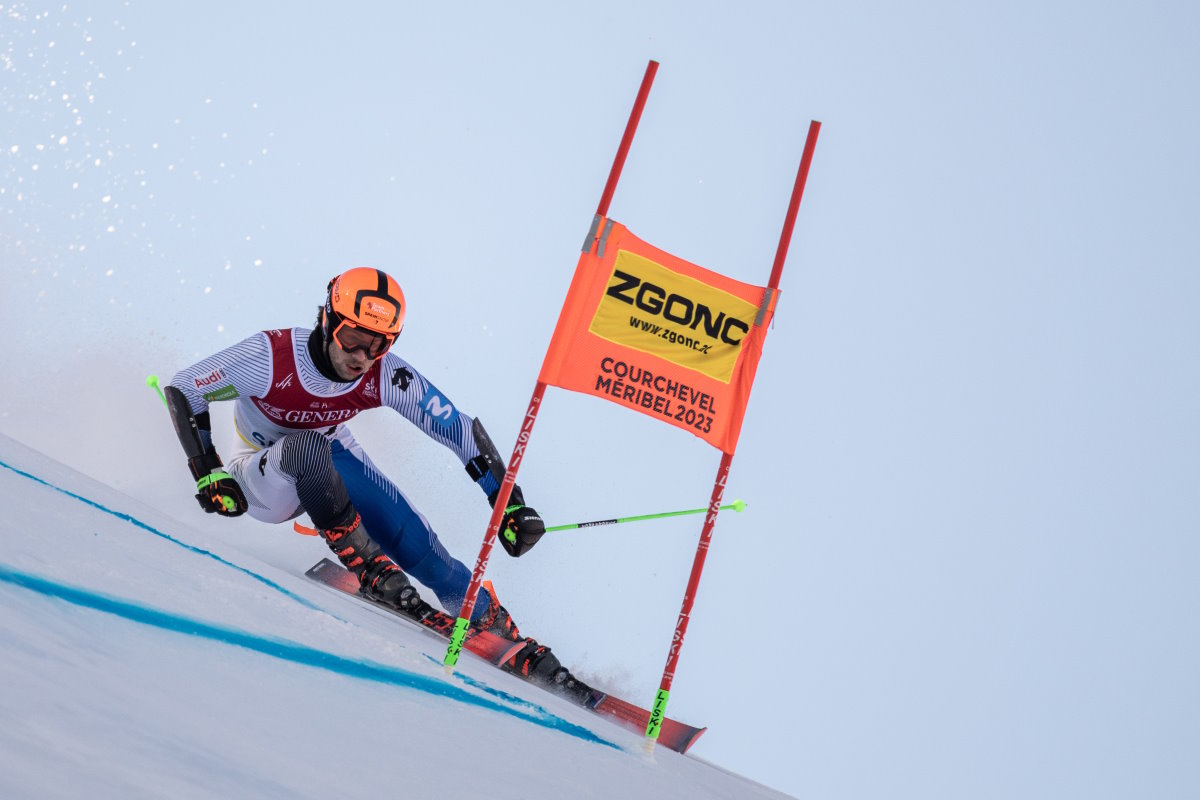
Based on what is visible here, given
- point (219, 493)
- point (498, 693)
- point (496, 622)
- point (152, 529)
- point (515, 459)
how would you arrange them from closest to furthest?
point (498, 693), point (152, 529), point (515, 459), point (219, 493), point (496, 622)

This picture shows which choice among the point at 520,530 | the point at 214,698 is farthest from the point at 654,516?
the point at 214,698

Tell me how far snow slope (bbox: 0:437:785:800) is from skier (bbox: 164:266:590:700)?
1145mm

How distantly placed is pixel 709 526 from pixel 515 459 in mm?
719

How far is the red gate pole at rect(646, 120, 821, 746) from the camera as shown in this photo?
3350mm

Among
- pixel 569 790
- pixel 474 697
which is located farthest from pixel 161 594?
pixel 474 697

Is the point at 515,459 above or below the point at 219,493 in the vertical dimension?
above

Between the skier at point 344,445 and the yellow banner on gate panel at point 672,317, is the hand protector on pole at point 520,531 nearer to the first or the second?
the skier at point 344,445

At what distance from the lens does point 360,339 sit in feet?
12.8

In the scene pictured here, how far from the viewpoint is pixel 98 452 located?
6.81m

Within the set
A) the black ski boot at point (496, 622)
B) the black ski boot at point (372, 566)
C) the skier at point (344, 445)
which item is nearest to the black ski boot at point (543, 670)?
the skier at point (344, 445)

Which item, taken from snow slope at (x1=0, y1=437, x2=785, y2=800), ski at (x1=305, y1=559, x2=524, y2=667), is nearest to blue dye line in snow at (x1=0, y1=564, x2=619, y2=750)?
snow slope at (x1=0, y1=437, x2=785, y2=800)

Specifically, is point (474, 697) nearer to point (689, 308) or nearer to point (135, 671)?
point (135, 671)

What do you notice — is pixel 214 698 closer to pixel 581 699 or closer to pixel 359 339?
pixel 359 339

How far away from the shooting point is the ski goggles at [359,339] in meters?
3.88
